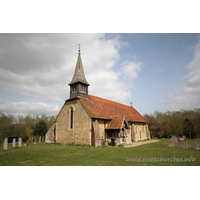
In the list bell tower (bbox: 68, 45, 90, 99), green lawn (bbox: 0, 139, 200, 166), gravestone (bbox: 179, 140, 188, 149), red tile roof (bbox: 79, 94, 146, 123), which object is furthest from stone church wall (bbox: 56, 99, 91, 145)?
gravestone (bbox: 179, 140, 188, 149)

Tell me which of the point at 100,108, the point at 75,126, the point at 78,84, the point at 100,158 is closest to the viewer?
the point at 100,158

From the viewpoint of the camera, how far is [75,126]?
65.7 ft

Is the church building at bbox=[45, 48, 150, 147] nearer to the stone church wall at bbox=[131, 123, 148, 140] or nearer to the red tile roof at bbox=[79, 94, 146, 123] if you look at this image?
the red tile roof at bbox=[79, 94, 146, 123]

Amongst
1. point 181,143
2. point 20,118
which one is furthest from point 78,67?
point 20,118

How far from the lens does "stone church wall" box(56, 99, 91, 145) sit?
728 inches

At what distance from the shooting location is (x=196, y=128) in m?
30.0

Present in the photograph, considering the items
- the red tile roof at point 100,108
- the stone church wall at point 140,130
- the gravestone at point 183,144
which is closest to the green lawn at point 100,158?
the gravestone at point 183,144

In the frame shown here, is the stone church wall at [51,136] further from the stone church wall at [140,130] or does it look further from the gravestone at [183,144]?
the gravestone at [183,144]

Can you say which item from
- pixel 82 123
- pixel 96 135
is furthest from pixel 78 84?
pixel 96 135

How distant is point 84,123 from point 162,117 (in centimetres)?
5010

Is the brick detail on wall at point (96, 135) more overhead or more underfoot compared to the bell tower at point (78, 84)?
more underfoot

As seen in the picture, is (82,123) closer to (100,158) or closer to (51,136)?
(51,136)

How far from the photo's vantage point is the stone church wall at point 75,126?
60.7 ft

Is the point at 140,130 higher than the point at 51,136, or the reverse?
the point at 140,130
